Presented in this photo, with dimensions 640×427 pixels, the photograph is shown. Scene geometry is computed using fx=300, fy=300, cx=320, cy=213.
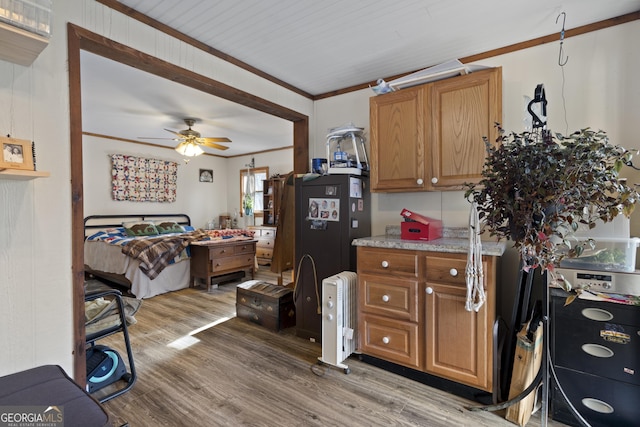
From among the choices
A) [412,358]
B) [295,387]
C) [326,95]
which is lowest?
[295,387]

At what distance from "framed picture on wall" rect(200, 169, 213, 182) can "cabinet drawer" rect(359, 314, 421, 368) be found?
18.6ft

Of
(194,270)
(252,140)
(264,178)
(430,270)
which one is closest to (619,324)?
(430,270)

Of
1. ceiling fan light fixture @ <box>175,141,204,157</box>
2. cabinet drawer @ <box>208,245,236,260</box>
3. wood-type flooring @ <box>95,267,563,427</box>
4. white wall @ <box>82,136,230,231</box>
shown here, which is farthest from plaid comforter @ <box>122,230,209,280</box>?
white wall @ <box>82,136,230,231</box>

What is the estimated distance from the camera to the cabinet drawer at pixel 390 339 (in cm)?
205

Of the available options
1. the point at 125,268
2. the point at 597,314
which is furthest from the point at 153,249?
the point at 597,314

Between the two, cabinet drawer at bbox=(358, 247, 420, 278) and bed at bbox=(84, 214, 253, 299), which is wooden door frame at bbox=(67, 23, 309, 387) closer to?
cabinet drawer at bbox=(358, 247, 420, 278)

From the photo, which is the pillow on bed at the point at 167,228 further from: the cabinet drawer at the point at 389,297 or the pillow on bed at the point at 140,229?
the cabinet drawer at the point at 389,297

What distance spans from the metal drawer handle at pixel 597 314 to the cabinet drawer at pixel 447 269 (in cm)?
53

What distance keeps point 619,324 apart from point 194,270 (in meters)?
4.49

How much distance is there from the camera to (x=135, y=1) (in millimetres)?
1771

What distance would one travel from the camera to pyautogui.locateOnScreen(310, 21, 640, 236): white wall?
1881 millimetres

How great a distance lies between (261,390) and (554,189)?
2.01 m

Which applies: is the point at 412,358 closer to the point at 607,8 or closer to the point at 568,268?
the point at 568,268

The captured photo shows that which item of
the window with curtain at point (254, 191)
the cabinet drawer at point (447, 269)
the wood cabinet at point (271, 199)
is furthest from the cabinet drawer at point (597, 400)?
the window with curtain at point (254, 191)
